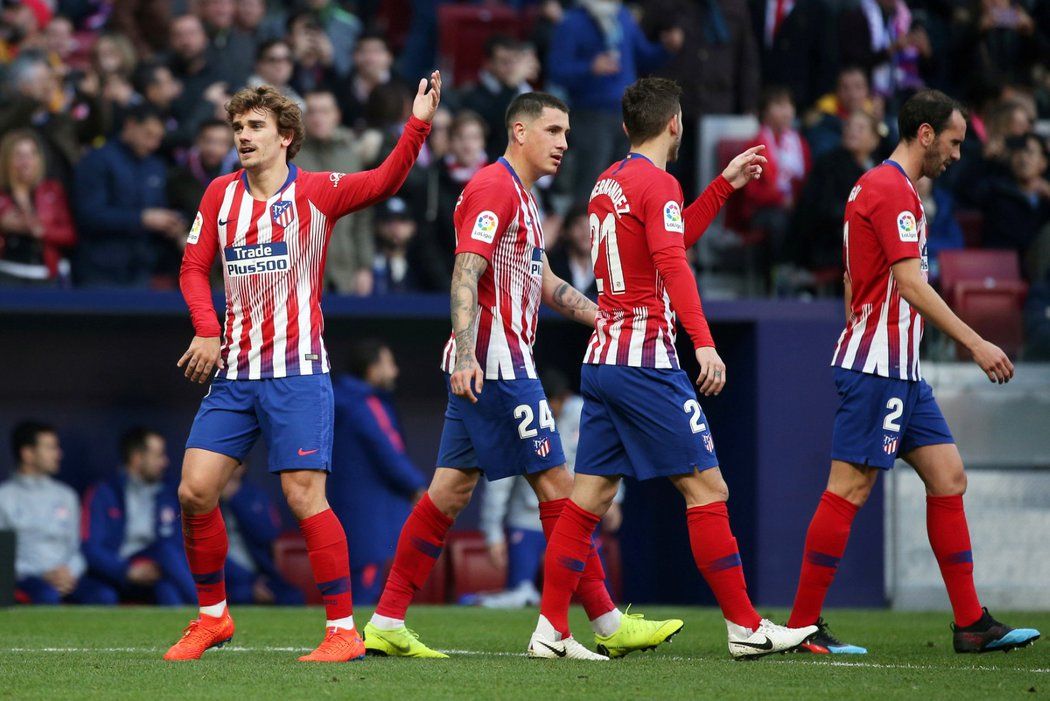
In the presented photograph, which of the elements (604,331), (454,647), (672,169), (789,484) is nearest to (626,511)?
(789,484)

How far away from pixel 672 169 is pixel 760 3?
2.62m

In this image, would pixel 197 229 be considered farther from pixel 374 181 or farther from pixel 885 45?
pixel 885 45

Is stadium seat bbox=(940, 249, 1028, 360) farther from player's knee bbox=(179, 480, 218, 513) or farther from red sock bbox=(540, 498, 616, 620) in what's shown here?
player's knee bbox=(179, 480, 218, 513)

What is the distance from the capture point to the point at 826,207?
11.8 m

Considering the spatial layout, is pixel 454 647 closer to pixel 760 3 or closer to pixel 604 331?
pixel 604 331

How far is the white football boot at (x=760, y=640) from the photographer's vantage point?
21.1 feet

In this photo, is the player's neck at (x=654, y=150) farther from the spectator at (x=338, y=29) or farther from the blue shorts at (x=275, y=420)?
the spectator at (x=338, y=29)

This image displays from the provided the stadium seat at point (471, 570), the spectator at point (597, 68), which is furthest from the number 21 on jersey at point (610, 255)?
the spectator at point (597, 68)

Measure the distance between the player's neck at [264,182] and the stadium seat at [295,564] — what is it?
5.84 meters

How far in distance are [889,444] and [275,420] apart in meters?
2.45

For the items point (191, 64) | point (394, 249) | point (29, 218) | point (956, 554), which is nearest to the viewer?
point (956, 554)

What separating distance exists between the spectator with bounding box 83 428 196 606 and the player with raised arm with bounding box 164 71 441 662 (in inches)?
194

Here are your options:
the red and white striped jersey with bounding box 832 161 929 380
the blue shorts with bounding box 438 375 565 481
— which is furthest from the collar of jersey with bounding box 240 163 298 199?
the red and white striped jersey with bounding box 832 161 929 380

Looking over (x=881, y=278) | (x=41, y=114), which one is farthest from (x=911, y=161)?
(x=41, y=114)
